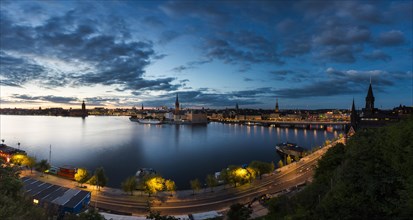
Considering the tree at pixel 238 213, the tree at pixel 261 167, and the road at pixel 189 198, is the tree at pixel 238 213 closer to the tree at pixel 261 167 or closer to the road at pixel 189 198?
the road at pixel 189 198

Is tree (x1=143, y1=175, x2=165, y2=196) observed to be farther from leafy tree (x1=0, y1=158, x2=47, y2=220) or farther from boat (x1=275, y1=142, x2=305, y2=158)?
boat (x1=275, y1=142, x2=305, y2=158)

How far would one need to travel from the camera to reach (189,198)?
64.6 ft

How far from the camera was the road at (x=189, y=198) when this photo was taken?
17.8 meters

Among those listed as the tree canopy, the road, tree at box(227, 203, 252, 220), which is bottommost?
the road

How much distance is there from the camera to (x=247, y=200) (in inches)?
744

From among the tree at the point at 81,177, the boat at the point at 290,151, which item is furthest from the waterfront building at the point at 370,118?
the tree at the point at 81,177

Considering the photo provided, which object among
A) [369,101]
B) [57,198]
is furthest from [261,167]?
[369,101]

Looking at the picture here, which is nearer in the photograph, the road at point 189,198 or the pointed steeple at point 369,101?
the road at point 189,198

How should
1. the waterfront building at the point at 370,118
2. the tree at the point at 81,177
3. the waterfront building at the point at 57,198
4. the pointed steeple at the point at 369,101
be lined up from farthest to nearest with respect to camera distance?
1. the pointed steeple at the point at 369,101
2. the waterfront building at the point at 370,118
3. the tree at the point at 81,177
4. the waterfront building at the point at 57,198

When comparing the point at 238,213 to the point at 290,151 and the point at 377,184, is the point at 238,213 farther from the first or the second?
the point at 290,151

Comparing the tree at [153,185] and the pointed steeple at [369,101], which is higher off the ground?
the pointed steeple at [369,101]

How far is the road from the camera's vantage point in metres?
17.8

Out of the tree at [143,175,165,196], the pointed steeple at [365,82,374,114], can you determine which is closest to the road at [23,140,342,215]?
the tree at [143,175,165,196]

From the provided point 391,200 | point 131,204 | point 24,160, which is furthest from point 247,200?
point 24,160
